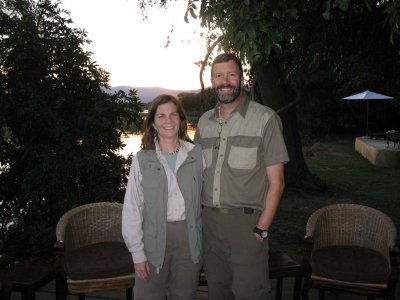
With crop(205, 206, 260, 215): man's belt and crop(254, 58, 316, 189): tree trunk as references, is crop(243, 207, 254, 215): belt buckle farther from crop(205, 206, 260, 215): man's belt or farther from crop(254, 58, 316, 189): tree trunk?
crop(254, 58, 316, 189): tree trunk

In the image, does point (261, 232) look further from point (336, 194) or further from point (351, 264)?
point (336, 194)

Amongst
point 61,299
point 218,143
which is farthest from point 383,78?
point 61,299

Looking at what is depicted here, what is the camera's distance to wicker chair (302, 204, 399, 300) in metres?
3.50

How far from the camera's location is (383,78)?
36.3ft

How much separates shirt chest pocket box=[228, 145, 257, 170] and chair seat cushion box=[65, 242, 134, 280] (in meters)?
1.42

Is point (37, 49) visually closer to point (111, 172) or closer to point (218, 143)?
point (111, 172)

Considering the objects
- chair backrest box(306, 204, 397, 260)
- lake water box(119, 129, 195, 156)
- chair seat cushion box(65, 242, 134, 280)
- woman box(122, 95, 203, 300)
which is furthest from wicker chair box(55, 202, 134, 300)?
chair backrest box(306, 204, 397, 260)

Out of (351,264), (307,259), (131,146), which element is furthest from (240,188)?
(131,146)

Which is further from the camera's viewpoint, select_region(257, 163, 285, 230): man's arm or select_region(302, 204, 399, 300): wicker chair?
select_region(302, 204, 399, 300): wicker chair

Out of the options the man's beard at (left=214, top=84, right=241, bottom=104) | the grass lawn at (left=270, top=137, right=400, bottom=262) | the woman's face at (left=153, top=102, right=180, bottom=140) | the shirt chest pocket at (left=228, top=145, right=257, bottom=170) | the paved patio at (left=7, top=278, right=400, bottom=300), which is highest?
the man's beard at (left=214, top=84, right=241, bottom=104)

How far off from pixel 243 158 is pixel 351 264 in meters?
1.55

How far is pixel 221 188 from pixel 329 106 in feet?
91.1

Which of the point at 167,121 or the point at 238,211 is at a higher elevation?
the point at 167,121

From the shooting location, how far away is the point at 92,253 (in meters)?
3.93
